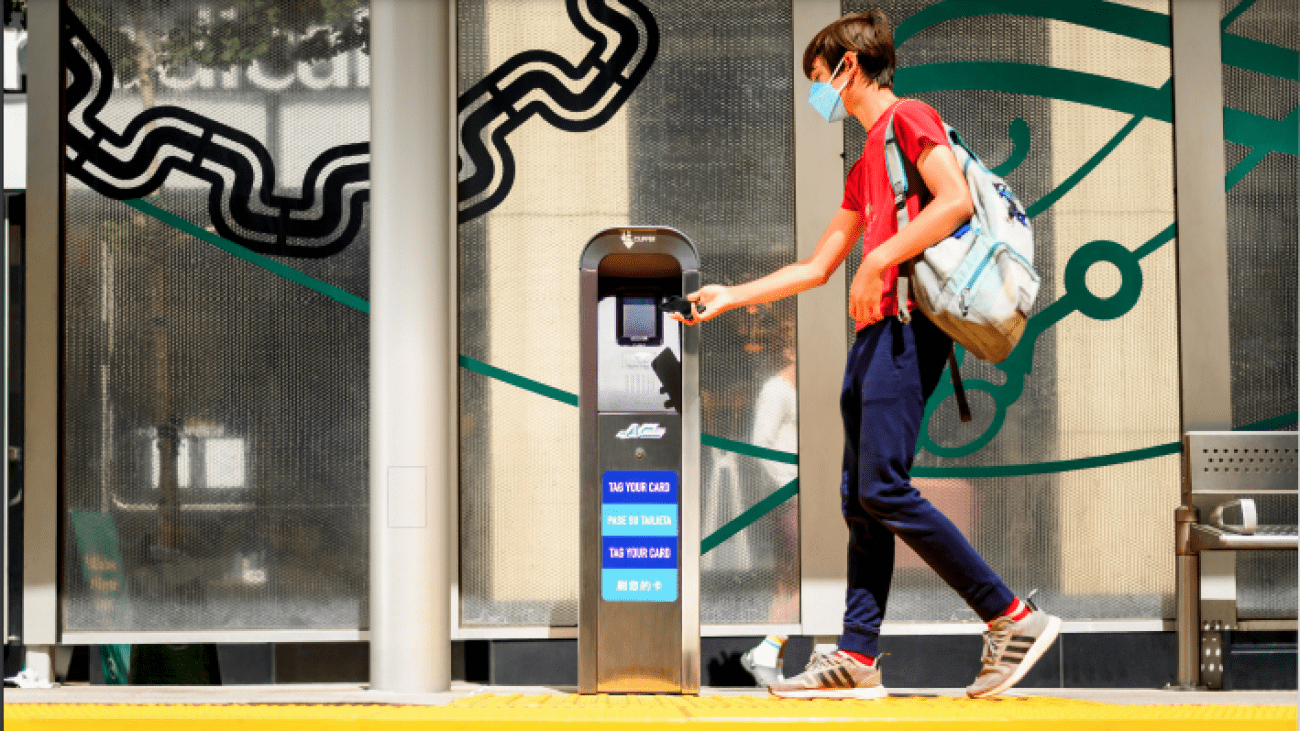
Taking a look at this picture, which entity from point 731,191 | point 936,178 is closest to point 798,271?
point 936,178

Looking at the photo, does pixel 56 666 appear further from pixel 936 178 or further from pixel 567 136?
pixel 936 178

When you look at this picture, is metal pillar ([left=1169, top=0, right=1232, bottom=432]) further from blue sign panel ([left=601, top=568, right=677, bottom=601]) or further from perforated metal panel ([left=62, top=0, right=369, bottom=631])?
perforated metal panel ([left=62, top=0, right=369, bottom=631])

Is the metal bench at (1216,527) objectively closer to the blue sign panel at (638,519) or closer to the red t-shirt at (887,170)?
the red t-shirt at (887,170)

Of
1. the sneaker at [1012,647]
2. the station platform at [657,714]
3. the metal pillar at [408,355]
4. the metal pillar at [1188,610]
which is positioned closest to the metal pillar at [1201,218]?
the metal pillar at [1188,610]

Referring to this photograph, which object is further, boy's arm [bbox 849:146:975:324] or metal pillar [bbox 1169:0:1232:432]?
metal pillar [bbox 1169:0:1232:432]

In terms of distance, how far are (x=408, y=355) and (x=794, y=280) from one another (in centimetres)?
145

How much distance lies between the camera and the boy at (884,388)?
2961 mm

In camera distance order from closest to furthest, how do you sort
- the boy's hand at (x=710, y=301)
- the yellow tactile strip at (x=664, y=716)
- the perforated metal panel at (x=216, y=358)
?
the yellow tactile strip at (x=664, y=716), the boy's hand at (x=710, y=301), the perforated metal panel at (x=216, y=358)

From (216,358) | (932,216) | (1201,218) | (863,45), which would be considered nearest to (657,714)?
(932,216)

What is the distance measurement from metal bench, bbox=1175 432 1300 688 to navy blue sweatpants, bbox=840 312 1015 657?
4.64ft

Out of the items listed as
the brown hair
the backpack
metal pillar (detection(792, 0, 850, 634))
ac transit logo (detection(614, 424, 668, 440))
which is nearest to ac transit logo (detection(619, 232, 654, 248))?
ac transit logo (detection(614, 424, 668, 440))

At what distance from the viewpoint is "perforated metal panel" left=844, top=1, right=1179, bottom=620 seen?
430cm

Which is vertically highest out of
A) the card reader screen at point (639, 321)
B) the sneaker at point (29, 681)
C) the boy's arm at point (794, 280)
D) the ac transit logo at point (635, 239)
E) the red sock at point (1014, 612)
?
the ac transit logo at point (635, 239)

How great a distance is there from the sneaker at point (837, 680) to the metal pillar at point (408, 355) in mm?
1417
